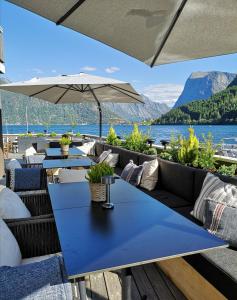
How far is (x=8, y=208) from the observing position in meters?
2.10

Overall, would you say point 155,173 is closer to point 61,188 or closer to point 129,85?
point 61,188

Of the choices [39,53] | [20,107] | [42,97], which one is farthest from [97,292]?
[20,107]

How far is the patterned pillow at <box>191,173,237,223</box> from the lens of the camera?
2.24 m

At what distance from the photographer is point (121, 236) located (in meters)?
1.58

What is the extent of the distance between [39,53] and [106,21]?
A: 1630 inches

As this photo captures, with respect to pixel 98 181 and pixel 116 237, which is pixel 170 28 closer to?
pixel 98 181

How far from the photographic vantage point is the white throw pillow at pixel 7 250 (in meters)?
1.52

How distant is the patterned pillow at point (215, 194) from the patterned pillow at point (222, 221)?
0.21ft

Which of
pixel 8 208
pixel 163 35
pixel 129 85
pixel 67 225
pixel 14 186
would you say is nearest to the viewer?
pixel 67 225

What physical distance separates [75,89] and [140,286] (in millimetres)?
5537

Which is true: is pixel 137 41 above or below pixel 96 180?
above

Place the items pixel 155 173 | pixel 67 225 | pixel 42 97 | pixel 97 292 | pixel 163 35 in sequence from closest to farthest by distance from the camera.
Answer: pixel 67 225 → pixel 97 292 → pixel 163 35 → pixel 155 173 → pixel 42 97

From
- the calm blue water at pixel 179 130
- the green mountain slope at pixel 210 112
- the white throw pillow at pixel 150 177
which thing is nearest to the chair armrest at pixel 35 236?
the white throw pillow at pixel 150 177

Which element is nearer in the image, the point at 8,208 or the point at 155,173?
the point at 8,208
